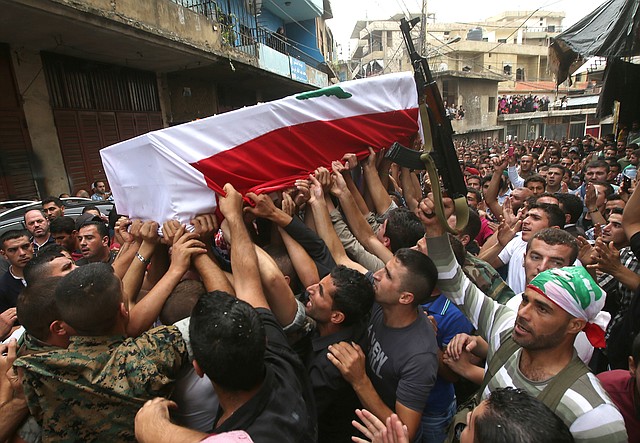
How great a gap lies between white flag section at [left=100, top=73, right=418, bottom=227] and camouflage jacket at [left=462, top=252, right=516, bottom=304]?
1.14 meters

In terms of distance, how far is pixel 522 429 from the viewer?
105 centimetres

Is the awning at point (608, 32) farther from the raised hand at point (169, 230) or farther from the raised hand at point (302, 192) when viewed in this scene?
the raised hand at point (169, 230)

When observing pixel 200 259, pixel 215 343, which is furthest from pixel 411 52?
pixel 215 343

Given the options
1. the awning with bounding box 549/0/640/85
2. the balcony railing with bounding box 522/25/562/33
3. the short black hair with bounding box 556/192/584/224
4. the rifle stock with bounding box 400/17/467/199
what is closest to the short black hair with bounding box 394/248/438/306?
the rifle stock with bounding box 400/17/467/199

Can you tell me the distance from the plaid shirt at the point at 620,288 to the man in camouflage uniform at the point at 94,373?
2.66 m

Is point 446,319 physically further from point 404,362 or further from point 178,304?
point 178,304

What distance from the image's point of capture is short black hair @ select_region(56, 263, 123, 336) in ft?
4.75

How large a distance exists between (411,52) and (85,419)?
2.46m

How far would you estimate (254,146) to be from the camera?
2.44 meters

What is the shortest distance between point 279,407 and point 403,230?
1.73 meters

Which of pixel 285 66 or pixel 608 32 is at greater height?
pixel 285 66

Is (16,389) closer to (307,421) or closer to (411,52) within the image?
(307,421)

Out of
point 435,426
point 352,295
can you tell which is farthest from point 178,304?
point 435,426

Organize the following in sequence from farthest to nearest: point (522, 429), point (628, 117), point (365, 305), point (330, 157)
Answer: point (628, 117), point (330, 157), point (365, 305), point (522, 429)
